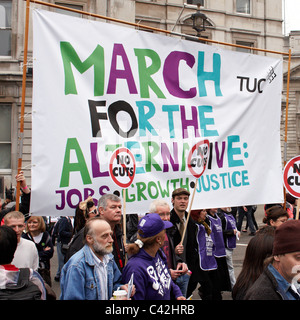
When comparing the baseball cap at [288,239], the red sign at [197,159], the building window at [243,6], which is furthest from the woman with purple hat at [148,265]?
the building window at [243,6]

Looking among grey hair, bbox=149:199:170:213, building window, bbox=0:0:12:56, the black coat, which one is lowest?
the black coat

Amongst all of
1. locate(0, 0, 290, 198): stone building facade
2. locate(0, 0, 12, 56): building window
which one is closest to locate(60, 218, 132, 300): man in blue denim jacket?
locate(0, 0, 290, 198): stone building facade

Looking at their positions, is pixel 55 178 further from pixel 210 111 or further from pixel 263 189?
pixel 263 189

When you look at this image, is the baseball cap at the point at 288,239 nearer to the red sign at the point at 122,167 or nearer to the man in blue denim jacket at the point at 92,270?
the man in blue denim jacket at the point at 92,270

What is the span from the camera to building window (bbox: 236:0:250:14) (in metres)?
25.3

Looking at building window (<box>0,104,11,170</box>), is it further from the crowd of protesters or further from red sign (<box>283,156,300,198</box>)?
red sign (<box>283,156,300,198</box>)

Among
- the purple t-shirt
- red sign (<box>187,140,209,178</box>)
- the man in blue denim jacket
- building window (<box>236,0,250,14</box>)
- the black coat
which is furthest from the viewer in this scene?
building window (<box>236,0,250,14</box>)

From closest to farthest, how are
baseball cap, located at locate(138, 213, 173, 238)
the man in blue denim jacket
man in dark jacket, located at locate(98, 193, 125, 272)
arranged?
the man in blue denim jacket < baseball cap, located at locate(138, 213, 173, 238) < man in dark jacket, located at locate(98, 193, 125, 272)

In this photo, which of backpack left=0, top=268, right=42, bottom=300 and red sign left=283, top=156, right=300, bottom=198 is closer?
backpack left=0, top=268, right=42, bottom=300

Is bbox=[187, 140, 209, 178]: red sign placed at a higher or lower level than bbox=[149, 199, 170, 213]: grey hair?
higher

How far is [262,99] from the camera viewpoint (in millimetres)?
6066

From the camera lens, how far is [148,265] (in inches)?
133

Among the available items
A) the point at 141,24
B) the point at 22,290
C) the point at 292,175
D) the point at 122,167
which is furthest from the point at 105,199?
the point at 141,24
